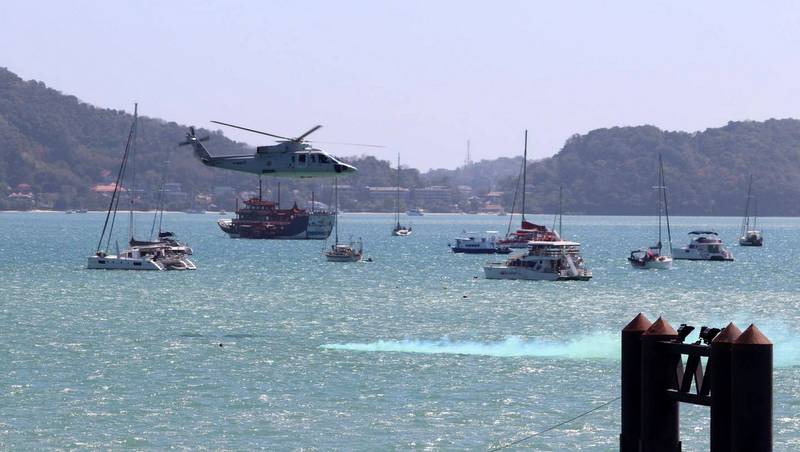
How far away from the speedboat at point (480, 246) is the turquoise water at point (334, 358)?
60.2 m

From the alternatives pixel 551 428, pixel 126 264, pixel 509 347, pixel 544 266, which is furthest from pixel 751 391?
pixel 126 264

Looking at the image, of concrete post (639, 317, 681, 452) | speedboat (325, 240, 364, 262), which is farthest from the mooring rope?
speedboat (325, 240, 364, 262)

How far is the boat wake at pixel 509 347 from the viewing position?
207 feet

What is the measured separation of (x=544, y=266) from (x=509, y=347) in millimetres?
51512

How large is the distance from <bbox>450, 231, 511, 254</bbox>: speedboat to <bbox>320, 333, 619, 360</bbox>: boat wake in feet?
369

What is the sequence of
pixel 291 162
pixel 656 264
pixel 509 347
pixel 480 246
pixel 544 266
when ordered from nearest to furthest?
pixel 509 347
pixel 291 162
pixel 544 266
pixel 656 264
pixel 480 246

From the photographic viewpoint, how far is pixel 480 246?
188 meters

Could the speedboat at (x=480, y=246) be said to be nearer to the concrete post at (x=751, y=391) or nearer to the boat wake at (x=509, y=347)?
the boat wake at (x=509, y=347)

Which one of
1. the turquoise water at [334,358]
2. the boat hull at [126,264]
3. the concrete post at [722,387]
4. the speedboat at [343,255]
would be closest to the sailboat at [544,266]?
the turquoise water at [334,358]

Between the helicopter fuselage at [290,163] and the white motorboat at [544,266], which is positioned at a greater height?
the helicopter fuselage at [290,163]

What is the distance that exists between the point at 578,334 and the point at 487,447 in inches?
1356

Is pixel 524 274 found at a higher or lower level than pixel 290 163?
lower

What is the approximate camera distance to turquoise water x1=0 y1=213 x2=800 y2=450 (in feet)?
141

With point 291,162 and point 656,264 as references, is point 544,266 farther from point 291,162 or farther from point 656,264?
point 291,162
